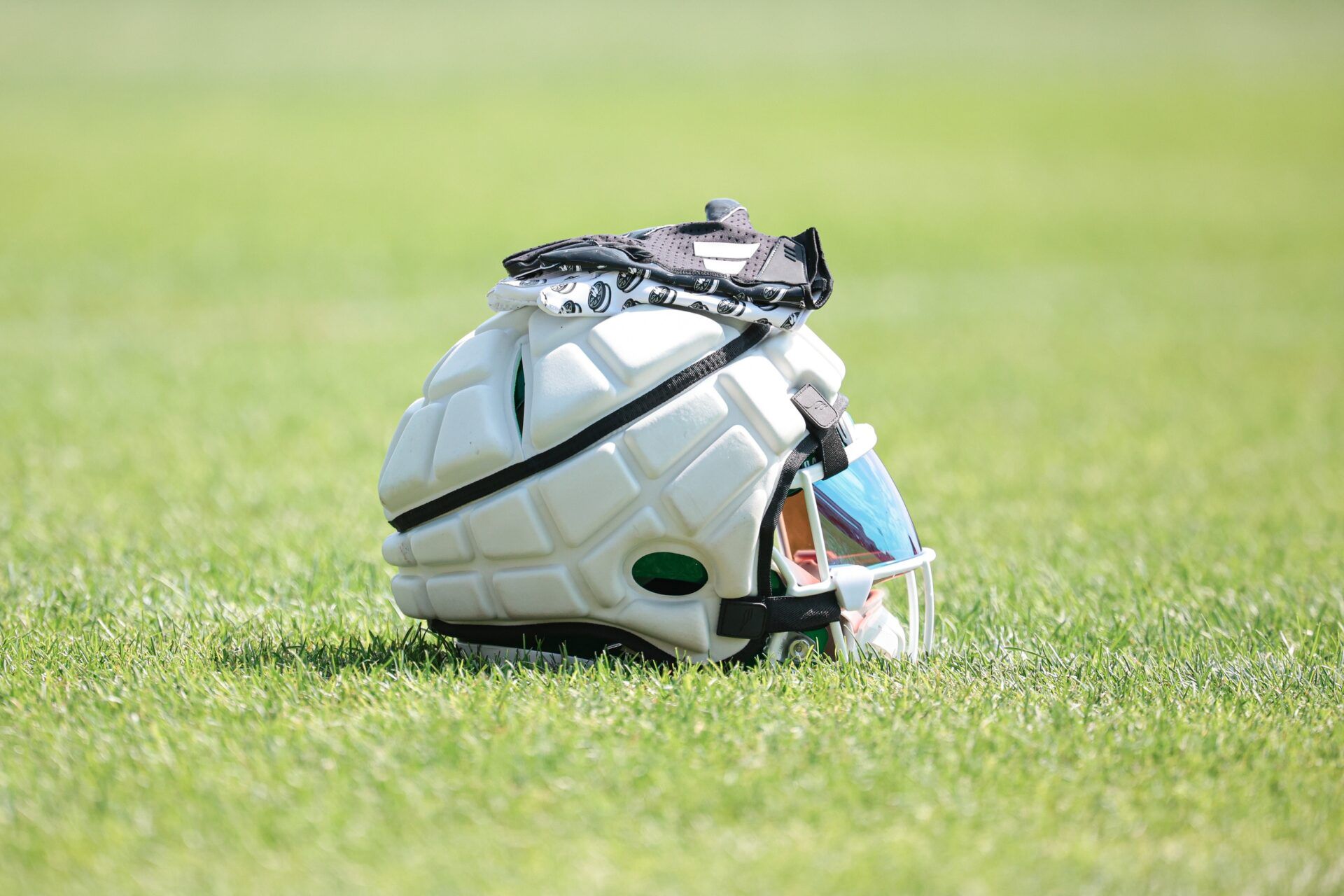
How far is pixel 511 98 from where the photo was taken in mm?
33656

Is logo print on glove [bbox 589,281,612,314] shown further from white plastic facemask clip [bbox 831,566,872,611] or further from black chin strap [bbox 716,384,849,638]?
Result: white plastic facemask clip [bbox 831,566,872,611]

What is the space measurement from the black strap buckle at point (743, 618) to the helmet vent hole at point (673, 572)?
3.3 inches

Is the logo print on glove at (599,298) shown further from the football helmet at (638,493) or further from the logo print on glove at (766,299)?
the logo print on glove at (766,299)

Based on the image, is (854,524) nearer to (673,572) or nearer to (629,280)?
(673,572)

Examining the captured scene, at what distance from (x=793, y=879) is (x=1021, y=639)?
6.13 ft

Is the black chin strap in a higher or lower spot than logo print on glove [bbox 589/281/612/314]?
lower

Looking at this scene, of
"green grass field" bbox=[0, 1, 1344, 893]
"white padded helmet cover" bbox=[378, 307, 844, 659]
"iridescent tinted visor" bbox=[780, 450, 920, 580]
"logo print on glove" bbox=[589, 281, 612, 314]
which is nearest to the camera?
"green grass field" bbox=[0, 1, 1344, 893]

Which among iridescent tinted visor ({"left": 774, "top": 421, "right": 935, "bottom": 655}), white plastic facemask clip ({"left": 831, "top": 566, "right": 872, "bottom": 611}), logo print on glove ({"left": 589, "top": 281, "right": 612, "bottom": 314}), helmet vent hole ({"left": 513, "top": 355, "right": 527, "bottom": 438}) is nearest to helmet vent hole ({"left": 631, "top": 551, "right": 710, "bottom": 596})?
iridescent tinted visor ({"left": 774, "top": 421, "right": 935, "bottom": 655})

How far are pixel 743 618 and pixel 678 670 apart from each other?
0.20 metres

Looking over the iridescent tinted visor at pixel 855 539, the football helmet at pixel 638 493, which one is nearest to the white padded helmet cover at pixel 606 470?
the football helmet at pixel 638 493

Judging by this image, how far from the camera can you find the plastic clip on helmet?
10.8 feet

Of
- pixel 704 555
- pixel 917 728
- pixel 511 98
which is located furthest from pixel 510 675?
pixel 511 98

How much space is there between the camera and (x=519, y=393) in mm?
3482

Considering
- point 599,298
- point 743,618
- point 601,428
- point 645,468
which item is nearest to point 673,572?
point 743,618
